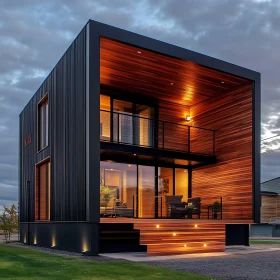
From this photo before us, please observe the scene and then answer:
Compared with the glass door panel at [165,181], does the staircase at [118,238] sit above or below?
below

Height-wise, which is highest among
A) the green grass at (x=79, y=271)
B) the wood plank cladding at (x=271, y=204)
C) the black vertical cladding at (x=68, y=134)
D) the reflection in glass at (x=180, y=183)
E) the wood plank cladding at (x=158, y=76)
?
the wood plank cladding at (x=158, y=76)

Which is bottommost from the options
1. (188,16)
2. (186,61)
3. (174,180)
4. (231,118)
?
(174,180)

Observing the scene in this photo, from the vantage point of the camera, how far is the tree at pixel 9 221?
20562mm

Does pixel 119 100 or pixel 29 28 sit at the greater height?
pixel 29 28

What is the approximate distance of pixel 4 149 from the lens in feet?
103

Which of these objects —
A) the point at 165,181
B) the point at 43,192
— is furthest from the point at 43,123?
the point at 165,181

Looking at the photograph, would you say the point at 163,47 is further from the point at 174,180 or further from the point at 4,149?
the point at 4,149

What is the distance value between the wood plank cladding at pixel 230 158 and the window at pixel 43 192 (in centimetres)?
575

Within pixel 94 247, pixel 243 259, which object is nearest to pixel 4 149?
pixel 94 247

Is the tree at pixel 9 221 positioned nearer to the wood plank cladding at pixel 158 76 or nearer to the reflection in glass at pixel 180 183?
the reflection in glass at pixel 180 183

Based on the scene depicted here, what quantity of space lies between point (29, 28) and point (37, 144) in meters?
5.68

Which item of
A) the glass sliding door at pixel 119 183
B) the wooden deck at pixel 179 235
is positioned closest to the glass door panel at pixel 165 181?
the glass sliding door at pixel 119 183

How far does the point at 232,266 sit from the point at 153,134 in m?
7.93

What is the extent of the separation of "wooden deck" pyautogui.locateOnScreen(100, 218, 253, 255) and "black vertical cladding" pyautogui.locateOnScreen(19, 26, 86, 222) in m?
1.48
